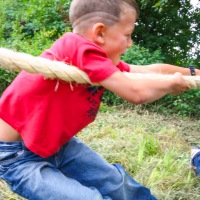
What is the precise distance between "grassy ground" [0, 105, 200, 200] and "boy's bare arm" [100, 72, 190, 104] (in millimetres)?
1280

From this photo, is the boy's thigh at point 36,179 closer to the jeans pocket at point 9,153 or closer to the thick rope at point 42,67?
the jeans pocket at point 9,153

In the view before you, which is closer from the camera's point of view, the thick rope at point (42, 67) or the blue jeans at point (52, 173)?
the thick rope at point (42, 67)

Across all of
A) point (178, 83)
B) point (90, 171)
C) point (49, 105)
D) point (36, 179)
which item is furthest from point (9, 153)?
point (178, 83)

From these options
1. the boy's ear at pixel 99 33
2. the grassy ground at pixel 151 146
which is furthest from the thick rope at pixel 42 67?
the grassy ground at pixel 151 146

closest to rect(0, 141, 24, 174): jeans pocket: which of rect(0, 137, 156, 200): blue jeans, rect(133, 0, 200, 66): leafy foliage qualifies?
rect(0, 137, 156, 200): blue jeans

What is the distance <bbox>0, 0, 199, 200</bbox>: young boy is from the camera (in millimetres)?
1579

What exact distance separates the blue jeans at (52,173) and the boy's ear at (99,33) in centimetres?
52

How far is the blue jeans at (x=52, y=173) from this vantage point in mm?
1679

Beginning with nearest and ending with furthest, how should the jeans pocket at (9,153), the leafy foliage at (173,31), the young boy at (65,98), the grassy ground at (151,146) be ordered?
the young boy at (65,98) < the jeans pocket at (9,153) < the grassy ground at (151,146) < the leafy foliage at (173,31)

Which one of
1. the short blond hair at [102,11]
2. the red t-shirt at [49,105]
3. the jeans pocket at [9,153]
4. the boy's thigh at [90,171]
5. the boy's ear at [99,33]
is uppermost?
the short blond hair at [102,11]

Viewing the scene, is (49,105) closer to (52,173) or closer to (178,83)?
(52,173)

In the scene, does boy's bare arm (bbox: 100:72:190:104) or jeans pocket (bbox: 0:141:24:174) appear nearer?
boy's bare arm (bbox: 100:72:190:104)

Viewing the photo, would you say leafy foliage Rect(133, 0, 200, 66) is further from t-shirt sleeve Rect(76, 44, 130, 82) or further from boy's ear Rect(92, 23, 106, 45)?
t-shirt sleeve Rect(76, 44, 130, 82)

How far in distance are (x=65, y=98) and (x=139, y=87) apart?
297 mm
